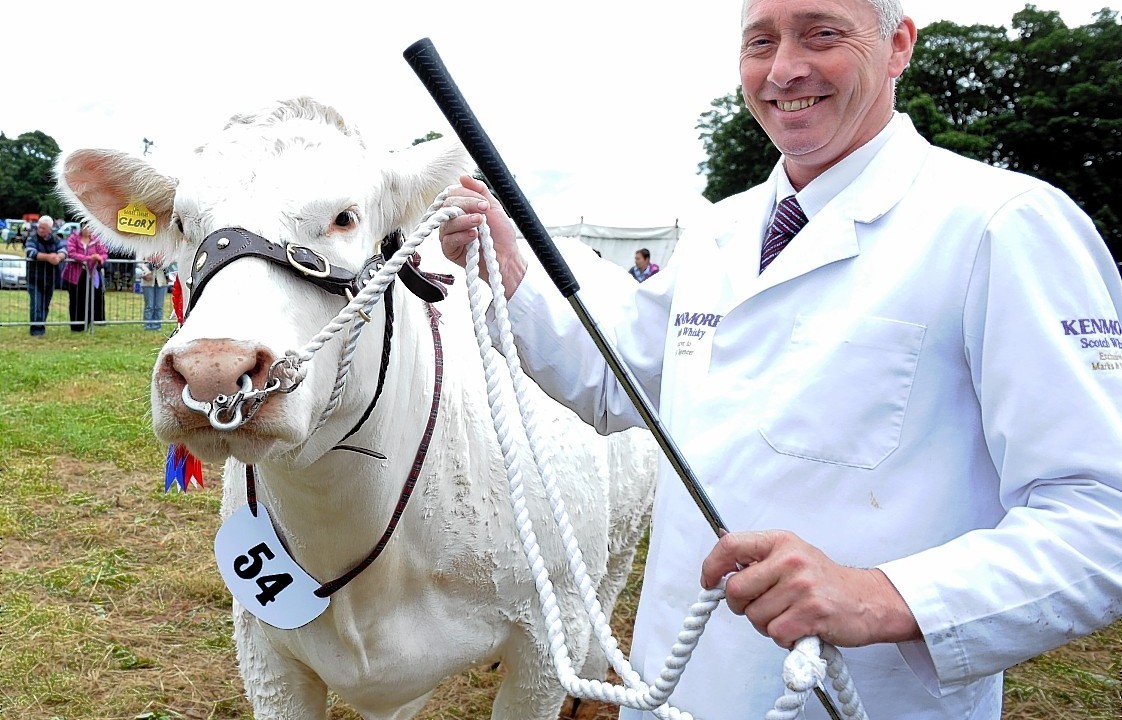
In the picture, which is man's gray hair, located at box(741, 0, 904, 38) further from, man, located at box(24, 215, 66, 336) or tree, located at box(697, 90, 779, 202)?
tree, located at box(697, 90, 779, 202)

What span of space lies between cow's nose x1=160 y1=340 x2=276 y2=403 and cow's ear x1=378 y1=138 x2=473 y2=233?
27.3 inches

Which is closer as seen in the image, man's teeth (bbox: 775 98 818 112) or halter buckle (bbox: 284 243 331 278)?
man's teeth (bbox: 775 98 818 112)

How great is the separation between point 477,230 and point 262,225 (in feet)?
1.30

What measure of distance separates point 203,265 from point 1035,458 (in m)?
1.35

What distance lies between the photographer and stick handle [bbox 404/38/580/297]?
1380 millimetres

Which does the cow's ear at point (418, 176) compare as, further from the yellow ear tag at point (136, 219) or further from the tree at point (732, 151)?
the tree at point (732, 151)

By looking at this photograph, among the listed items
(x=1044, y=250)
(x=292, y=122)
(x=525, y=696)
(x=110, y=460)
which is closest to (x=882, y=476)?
(x=1044, y=250)

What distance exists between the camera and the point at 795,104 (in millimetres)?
1478

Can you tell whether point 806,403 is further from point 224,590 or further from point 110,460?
point 110,460

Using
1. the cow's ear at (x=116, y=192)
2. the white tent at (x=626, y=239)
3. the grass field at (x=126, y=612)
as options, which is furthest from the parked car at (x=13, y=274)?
the cow's ear at (x=116, y=192)

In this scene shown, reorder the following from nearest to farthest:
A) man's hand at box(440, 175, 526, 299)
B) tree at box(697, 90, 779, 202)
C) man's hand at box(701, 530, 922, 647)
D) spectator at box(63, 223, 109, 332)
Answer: man's hand at box(701, 530, 922, 647) < man's hand at box(440, 175, 526, 299) < spectator at box(63, 223, 109, 332) < tree at box(697, 90, 779, 202)

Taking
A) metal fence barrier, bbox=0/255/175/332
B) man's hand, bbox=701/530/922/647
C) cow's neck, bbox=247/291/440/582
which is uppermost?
man's hand, bbox=701/530/922/647

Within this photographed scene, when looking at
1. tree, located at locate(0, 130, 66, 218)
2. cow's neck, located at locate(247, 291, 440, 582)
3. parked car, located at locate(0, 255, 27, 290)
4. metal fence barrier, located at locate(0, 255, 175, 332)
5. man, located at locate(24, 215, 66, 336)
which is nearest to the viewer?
cow's neck, located at locate(247, 291, 440, 582)

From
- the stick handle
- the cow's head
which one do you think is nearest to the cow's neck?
the cow's head
